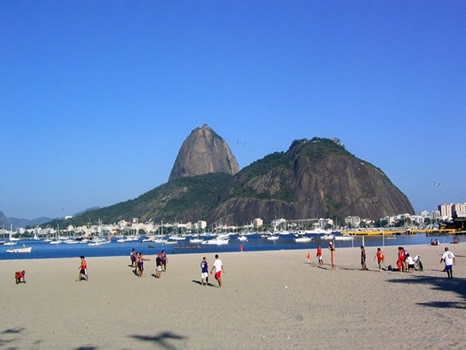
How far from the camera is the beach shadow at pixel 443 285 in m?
14.3

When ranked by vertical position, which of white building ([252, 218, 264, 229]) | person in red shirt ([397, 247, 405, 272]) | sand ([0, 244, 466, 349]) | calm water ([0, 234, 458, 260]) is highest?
white building ([252, 218, 264, 229])

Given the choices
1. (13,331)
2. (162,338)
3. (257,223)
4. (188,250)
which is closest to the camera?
(162,338)

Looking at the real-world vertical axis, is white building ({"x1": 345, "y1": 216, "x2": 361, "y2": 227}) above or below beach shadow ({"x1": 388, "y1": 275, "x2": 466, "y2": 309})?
above

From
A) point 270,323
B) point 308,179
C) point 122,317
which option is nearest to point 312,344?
point 270,323

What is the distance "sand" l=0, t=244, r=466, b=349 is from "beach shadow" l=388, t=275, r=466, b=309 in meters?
0.03

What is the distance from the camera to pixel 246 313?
46.8 feet

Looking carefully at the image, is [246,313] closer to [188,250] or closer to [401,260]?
[401,260]

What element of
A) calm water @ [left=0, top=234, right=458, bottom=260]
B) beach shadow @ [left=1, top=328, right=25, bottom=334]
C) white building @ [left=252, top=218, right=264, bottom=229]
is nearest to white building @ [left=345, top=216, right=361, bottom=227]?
white building @ [left=252, top=218, right=264, bottom=229]

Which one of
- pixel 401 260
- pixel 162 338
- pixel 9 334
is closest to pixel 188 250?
pixel 401 260

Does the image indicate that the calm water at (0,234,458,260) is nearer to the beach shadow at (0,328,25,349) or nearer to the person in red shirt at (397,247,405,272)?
the person in red shirt at (397,247,405,272)

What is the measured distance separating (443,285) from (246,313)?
27.0ft

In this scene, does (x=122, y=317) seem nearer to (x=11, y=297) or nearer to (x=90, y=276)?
(x=11, y=297)

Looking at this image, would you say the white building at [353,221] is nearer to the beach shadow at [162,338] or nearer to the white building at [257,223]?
the white building at [257,223]

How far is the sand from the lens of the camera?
425 inches
